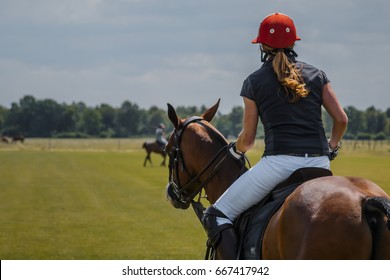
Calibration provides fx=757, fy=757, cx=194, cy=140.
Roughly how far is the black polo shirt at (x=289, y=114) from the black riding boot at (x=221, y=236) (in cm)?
73

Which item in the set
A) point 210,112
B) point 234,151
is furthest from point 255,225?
point 210,112

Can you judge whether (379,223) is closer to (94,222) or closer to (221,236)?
(221,236)

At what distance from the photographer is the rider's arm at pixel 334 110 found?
586cm

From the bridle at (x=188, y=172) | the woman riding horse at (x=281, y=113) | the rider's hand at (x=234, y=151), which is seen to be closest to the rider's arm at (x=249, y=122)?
the woman riding horse at (x=281, y=113)

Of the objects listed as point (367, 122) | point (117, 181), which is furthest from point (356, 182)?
point (367, 122)

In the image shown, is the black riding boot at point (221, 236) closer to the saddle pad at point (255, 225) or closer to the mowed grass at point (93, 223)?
the saddle pad at point (255, 225)

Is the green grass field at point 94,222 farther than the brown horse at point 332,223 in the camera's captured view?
Yes

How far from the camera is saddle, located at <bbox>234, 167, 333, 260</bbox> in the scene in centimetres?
561

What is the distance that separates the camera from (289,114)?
18.6ft

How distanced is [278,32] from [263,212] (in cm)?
139

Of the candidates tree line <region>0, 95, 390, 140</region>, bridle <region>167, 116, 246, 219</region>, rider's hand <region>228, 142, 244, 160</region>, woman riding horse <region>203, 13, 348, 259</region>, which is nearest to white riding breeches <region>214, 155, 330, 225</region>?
woman riding horse <region>203, 13, 348, 259</region>

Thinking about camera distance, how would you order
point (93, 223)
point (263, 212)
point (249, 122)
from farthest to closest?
point (93, 223)
point (249, 122)
point (263, 212)
